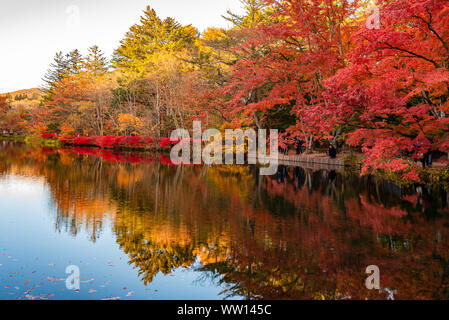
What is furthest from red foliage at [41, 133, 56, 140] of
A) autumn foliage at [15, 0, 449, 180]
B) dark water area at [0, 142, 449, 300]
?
dark water area at [0, 142, 449, 300]

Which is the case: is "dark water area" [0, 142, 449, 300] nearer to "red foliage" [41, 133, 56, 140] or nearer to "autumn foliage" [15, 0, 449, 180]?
"autumn foliage" [15, 0, 449, 180]

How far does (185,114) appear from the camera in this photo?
3388 cm

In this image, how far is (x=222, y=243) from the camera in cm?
643

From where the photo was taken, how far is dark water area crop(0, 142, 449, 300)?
15.0 ft

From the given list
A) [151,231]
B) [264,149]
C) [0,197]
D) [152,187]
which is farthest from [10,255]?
[264,149]

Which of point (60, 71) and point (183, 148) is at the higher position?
point (60, 71)

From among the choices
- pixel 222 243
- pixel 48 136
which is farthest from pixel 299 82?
pixel 48 136

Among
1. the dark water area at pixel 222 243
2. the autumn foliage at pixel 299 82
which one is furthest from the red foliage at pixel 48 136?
the dark water area at pixel 222 243

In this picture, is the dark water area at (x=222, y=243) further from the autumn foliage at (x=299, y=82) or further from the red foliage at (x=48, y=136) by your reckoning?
the red foliage at (x=48, y=136)

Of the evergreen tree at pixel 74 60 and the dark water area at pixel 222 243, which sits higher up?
the evergreen tree at pixel 74 60

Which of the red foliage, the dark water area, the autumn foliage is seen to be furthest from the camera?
the red foliage

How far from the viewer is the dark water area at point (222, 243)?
457cm
